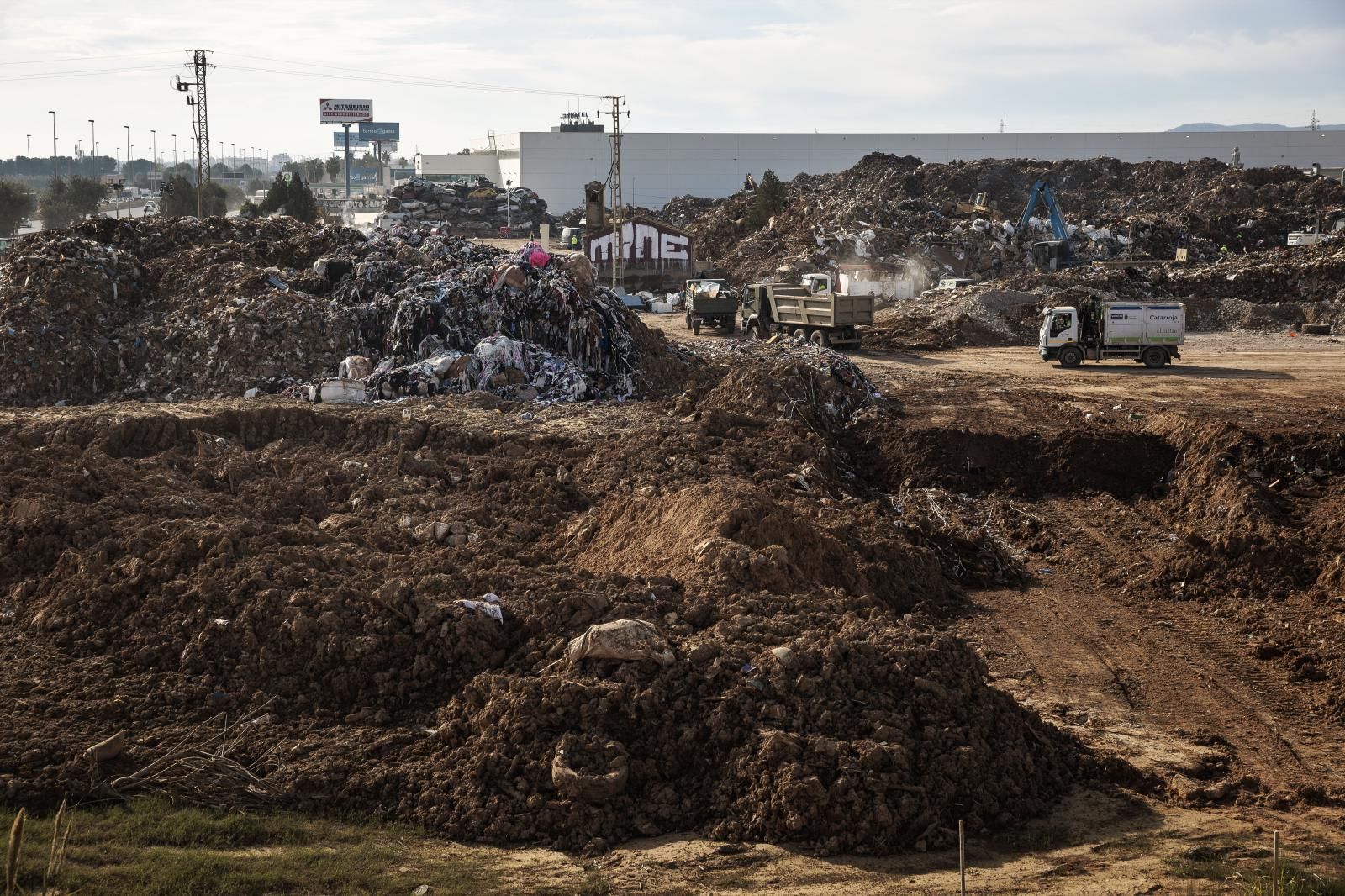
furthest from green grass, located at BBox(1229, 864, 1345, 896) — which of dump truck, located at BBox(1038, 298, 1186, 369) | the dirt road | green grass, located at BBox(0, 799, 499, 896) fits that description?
dump truck, located at BBox(1038, 298, 1186, 369)

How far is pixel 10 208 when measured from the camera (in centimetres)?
6494

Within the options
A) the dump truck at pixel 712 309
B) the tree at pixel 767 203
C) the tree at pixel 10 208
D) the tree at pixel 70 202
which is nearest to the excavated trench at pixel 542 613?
the dump truck at pixel 712 309

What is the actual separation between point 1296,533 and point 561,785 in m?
10.6

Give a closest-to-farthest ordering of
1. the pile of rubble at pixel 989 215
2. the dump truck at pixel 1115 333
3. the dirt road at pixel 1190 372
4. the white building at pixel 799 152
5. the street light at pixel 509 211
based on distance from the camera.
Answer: the dirt road at pixel 1190 372, the dump truck at pixel 1115 333, the pile of rubble at pixel 989 215, the street light at pixel 509 211, the white building at pixel 799 152

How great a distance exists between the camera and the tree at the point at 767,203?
5544cm

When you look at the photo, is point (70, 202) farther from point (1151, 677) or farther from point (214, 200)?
point (1151, 677)

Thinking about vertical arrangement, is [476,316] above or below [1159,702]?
above

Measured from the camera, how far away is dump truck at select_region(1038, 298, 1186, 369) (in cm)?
2577

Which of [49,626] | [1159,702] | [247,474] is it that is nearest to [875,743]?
[1159,702]

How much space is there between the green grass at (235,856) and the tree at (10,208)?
6651cm

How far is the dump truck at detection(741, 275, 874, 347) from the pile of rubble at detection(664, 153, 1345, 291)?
10690 millimetres

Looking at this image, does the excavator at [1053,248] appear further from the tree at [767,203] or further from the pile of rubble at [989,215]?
the tree at [767,203]

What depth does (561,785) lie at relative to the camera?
8039mm

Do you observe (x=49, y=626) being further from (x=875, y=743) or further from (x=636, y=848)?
(x=875, y=743)
